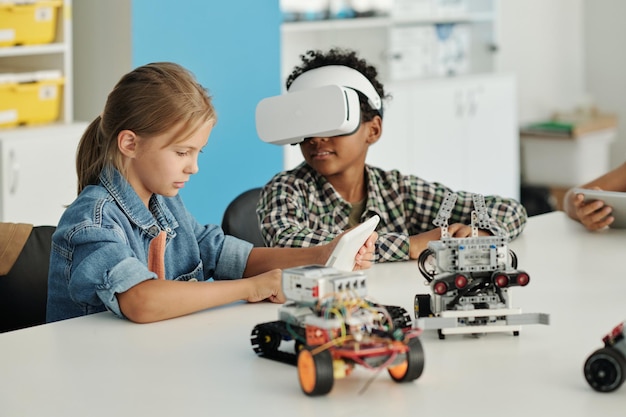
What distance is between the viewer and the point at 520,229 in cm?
212

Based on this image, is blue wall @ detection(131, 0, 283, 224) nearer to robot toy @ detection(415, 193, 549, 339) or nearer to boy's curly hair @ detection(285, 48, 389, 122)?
boy's curly hair @ detection(285, 48, 389, 122)

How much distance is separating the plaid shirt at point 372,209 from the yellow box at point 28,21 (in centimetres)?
155

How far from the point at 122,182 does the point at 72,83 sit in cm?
215

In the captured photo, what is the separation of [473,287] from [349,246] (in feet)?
0.72

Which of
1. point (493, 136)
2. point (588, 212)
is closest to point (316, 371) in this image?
point (588, 212)

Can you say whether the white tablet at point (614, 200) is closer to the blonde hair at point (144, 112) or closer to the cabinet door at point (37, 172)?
the blonde hair at point (144, 112)

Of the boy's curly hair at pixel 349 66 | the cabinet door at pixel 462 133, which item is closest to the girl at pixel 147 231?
the boy's curly hair at pixel 349 66

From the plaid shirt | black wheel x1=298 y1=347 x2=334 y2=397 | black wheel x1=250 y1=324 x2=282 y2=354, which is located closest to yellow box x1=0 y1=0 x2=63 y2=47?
the plaid shirt

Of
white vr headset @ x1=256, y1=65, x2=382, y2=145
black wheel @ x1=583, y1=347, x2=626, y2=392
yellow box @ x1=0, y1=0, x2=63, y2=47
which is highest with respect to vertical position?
yellow box @ x1=0, y1=0, x2=63, y2=47

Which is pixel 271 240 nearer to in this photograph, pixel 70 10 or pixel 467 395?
pixel 467 395

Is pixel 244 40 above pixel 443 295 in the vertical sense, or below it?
above

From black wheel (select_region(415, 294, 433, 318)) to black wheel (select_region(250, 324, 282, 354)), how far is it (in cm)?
23

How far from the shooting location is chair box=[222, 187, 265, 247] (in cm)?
224

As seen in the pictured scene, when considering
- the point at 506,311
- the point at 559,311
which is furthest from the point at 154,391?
the point at 559,311
